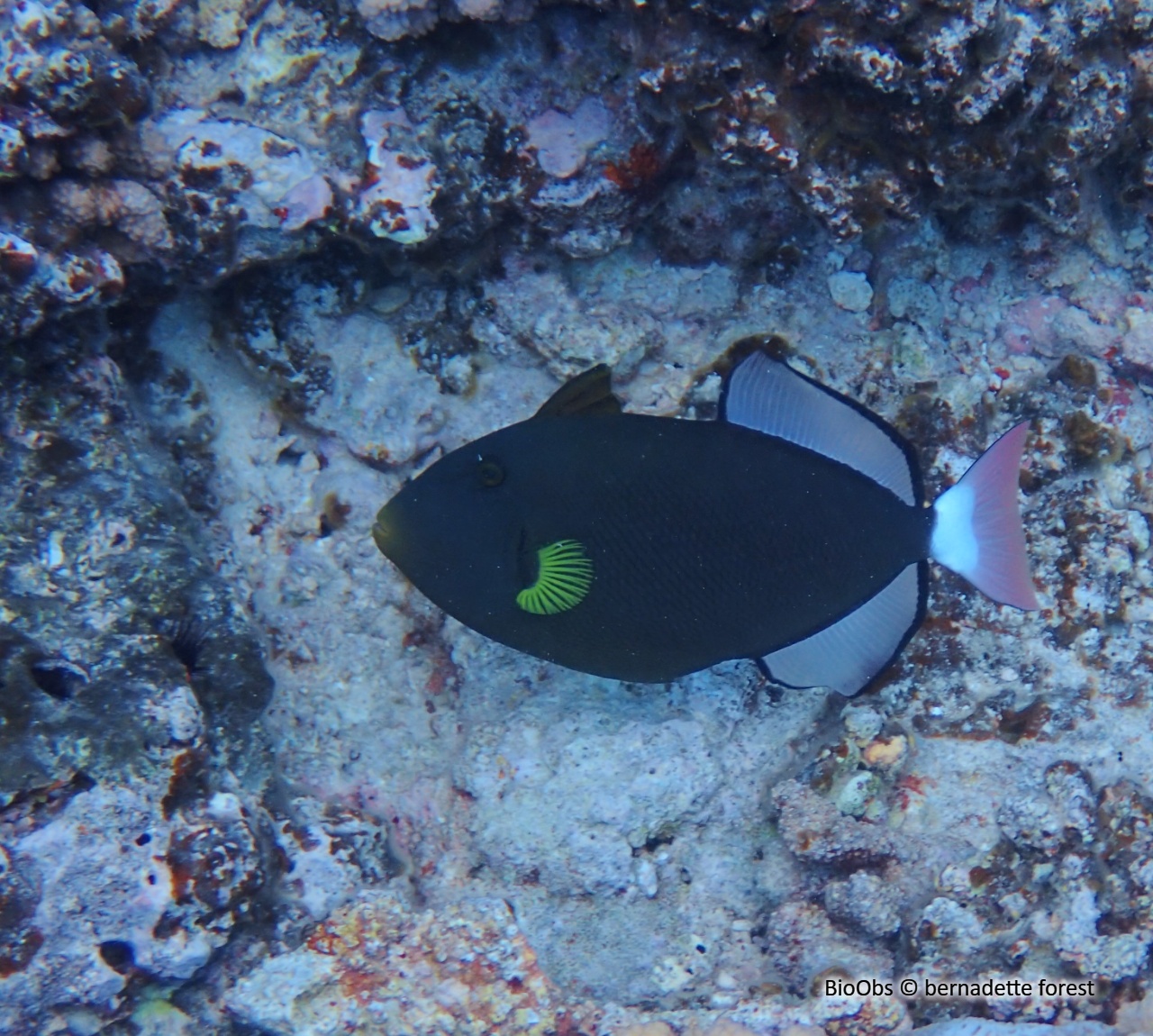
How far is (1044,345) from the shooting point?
117 inches

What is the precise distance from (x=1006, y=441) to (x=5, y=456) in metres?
2.62

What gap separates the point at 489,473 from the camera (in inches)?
91.0

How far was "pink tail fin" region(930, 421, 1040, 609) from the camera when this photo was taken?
89.7 inches

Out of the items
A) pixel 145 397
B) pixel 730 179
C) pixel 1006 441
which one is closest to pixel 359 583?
pixel 145 397

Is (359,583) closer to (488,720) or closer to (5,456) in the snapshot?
(488,720)

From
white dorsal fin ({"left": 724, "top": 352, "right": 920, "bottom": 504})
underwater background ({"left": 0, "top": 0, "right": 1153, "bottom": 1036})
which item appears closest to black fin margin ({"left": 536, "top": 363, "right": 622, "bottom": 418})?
white dorsal fin ({"left": 724, "top": 352, "right": 920, "bottom": 504})

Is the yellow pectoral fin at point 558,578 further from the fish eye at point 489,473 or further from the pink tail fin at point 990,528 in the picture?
the pink tail fin at point 990,528

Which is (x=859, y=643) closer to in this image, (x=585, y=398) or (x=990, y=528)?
(x=990, y=528)

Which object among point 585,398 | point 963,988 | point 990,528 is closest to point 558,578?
point 585,398

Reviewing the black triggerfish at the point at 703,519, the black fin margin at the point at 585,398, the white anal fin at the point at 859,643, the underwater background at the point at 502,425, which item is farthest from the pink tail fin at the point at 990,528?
the black fin margin at the point at 585,398

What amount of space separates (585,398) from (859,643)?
101cm

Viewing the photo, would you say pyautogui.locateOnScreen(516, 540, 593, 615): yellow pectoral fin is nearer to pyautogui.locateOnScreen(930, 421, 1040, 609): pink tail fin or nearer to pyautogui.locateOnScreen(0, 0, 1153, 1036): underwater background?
pyautogui.locateOnScreen(0, 0, 1153, 1036): underwater background

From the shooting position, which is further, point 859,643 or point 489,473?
point 859,643

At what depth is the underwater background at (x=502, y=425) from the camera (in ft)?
7.66
